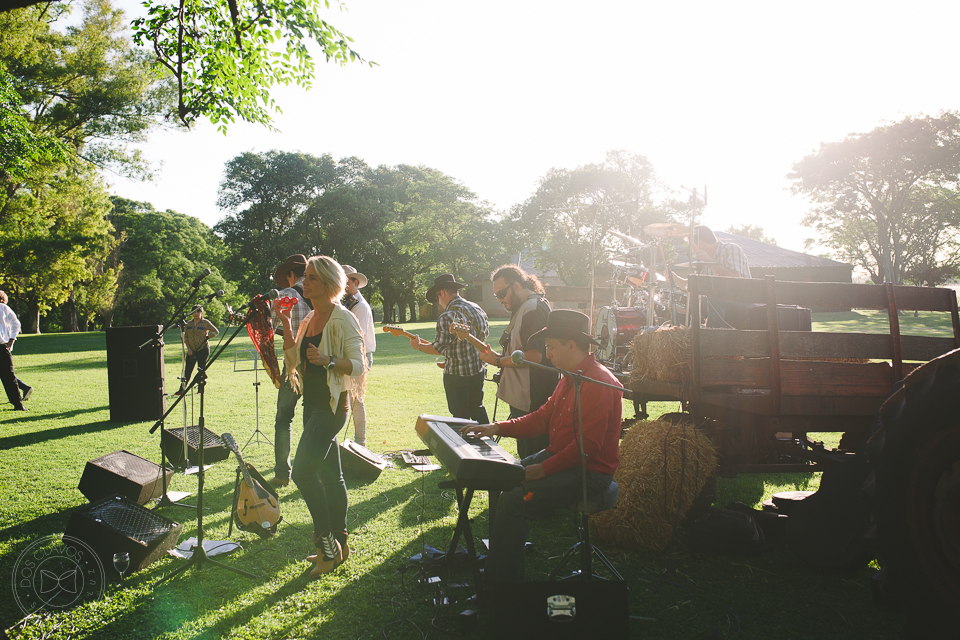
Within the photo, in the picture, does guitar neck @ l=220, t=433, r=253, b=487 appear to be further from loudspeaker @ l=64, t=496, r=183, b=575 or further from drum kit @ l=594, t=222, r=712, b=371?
drum kit @ l=594, t=222, r=712, b=371

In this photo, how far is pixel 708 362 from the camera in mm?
4441

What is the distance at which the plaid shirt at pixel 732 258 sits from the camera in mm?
7773

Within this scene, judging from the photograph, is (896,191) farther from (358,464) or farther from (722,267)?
(358,464)

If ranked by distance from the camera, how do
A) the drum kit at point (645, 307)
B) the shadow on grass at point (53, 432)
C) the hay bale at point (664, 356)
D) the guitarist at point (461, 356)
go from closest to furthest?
1. the hay bale at point (664, 356)
2. the guitarist at point (461, 356)
3. the shadow on grass at point (53, 432)
4. the drum kit at point (645, 307)

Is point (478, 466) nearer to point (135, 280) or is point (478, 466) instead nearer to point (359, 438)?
point (359, 438)

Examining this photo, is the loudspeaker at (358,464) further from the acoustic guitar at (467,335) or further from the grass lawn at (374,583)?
the acoustic guitar at (467,335)

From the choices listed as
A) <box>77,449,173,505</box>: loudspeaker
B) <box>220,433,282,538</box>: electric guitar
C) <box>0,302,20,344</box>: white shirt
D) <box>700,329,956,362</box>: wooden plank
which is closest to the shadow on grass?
<box>0,302,20,344</box>: white shirt

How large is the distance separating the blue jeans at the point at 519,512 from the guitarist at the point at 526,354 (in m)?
1.74

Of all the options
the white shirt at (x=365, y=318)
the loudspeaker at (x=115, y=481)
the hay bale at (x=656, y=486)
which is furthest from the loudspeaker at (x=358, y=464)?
the hay bale at (x=656, y=486)

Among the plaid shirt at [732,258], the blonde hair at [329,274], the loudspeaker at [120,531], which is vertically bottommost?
the loudspeaker at [120,531]

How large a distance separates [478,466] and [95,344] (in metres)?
28.9

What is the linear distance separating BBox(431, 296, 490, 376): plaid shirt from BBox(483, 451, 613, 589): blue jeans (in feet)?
8.31

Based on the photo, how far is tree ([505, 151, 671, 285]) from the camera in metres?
46.5

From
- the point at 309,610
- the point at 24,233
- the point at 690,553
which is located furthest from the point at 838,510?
the point at 24,233
